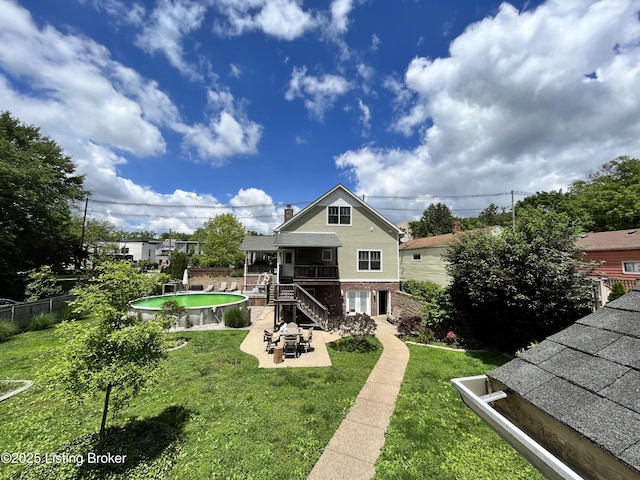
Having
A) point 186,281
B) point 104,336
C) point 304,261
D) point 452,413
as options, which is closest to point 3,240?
point 186,281

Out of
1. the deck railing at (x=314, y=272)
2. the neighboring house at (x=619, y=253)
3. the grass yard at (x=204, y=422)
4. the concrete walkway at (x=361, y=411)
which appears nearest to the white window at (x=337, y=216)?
the deck railing at (x=314, y=272)

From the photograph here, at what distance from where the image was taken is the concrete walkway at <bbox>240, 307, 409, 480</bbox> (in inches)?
227

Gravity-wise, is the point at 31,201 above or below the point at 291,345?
above

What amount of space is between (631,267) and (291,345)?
25287mm

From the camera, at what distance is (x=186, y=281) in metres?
32.6

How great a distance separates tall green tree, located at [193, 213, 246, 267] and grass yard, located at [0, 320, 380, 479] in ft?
103

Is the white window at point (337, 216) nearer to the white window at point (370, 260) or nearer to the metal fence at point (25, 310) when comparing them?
the white window at point (370, 260)

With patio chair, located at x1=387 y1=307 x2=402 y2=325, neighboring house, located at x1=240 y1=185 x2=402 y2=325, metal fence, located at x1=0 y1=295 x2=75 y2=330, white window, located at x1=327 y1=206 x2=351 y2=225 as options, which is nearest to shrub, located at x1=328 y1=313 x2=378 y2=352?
patio chair, located at x1=387 y1=307 x2=402 y2=325

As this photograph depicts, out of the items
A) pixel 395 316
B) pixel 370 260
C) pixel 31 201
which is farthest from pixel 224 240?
pixel 395 316

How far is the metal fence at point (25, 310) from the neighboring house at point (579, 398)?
72.3 feet

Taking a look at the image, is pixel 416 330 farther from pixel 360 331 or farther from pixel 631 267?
pixel 631 267

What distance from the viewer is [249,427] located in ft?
22.9

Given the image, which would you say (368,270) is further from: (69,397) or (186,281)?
(186,281)

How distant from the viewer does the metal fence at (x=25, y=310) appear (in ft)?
48.4
